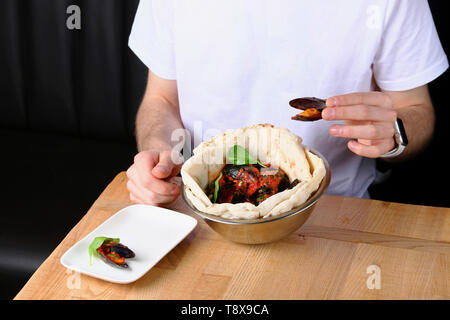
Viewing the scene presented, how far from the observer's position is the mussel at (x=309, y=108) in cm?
100

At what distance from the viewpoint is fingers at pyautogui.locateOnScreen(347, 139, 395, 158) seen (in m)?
1.04

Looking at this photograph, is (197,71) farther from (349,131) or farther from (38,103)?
(38,103)

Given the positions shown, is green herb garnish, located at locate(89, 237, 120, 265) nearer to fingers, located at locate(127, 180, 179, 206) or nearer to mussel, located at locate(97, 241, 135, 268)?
mussel, located at locate(97, 241, 135, 268)

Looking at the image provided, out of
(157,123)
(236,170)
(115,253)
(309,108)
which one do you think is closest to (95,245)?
(115,253)

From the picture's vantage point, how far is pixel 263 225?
0.89 metres

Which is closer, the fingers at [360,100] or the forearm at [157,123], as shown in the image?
the fingers at [360,100]

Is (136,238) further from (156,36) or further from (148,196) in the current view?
(156,36)

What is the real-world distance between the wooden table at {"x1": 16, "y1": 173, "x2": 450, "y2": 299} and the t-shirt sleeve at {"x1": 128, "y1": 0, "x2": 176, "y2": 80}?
671 millimetres

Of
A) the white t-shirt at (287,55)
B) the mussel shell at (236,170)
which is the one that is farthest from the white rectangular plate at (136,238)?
the white t-shirt at (287,55)

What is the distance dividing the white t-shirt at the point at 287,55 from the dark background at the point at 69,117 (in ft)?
0.98

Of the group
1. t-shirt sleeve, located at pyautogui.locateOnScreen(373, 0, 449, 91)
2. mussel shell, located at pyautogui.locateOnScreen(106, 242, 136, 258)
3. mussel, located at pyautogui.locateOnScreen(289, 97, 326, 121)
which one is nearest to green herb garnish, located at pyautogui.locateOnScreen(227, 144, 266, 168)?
mussel, located at pyautogui.locateOnScreen(289, 97, 326, 121)

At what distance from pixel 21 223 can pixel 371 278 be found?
118 cm

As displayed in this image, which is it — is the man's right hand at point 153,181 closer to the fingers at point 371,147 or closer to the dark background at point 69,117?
the fingers at point 371,147

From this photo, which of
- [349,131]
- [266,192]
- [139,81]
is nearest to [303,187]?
[266,192]
